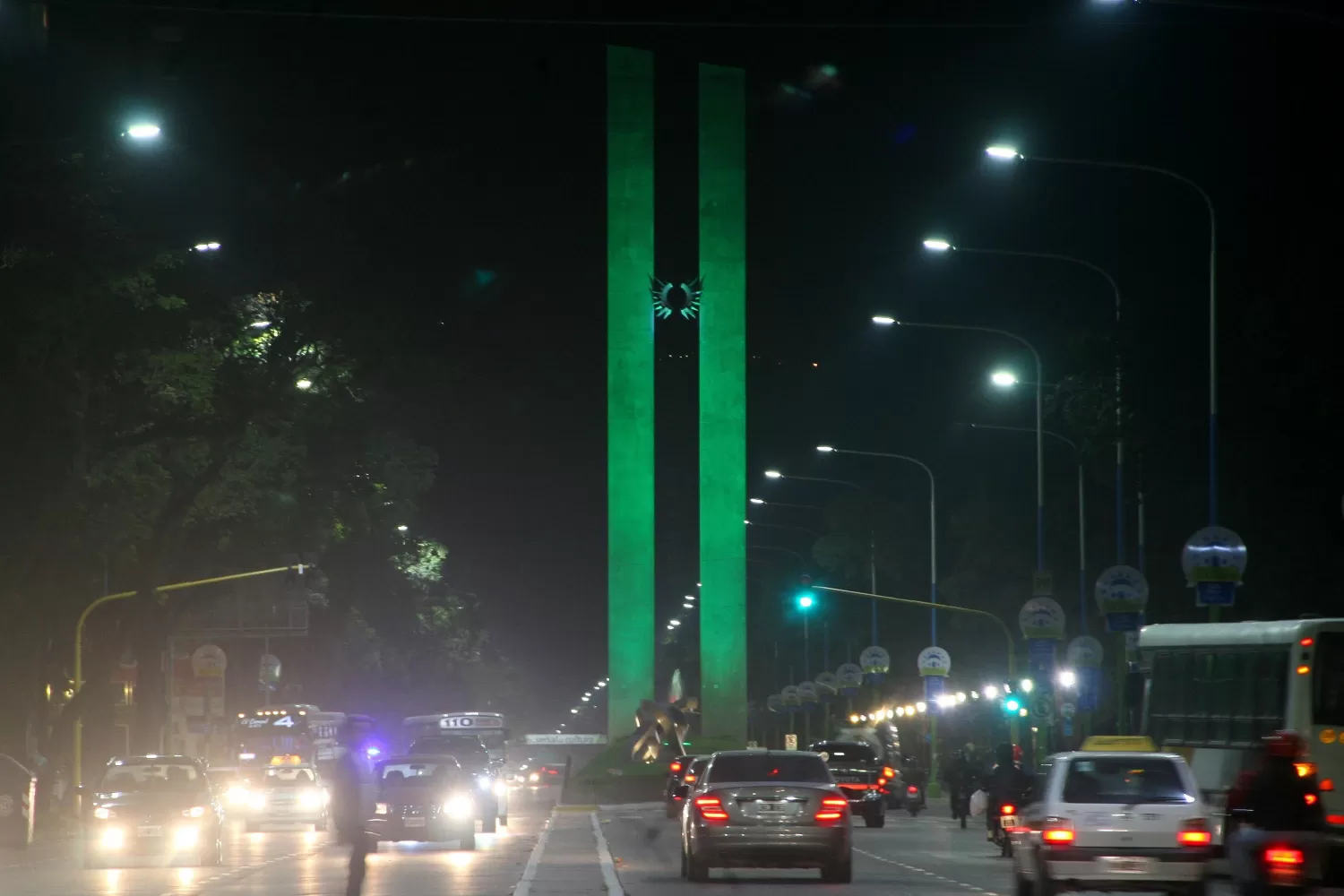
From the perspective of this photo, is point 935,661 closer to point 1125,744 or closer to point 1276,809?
point 1125,744

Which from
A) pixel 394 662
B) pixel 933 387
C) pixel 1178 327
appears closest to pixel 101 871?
pixel 1178 327

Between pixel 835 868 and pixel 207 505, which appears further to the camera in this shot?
pixel 207 505

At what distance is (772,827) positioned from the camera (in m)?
27.1

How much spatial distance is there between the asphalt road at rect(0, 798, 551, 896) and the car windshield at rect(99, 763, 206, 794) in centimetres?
120

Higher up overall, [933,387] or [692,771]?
[933,387]

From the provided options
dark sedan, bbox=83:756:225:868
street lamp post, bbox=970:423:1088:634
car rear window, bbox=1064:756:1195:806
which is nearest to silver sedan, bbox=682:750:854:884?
car rear window, bbox=1064:756:1195:806

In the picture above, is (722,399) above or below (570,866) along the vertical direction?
above

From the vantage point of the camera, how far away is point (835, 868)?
27.2 meters

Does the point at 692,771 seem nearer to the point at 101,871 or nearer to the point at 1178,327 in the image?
the point at 1178,327

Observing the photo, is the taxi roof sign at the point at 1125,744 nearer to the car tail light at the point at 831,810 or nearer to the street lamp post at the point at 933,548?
the car tail light at the point at 831,810

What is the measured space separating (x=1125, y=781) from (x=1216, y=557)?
43.2ft

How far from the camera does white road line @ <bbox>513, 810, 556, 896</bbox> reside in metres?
25.3

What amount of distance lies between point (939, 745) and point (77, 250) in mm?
50111

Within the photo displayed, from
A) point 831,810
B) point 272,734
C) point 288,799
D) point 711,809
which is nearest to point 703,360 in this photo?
point 272,734
